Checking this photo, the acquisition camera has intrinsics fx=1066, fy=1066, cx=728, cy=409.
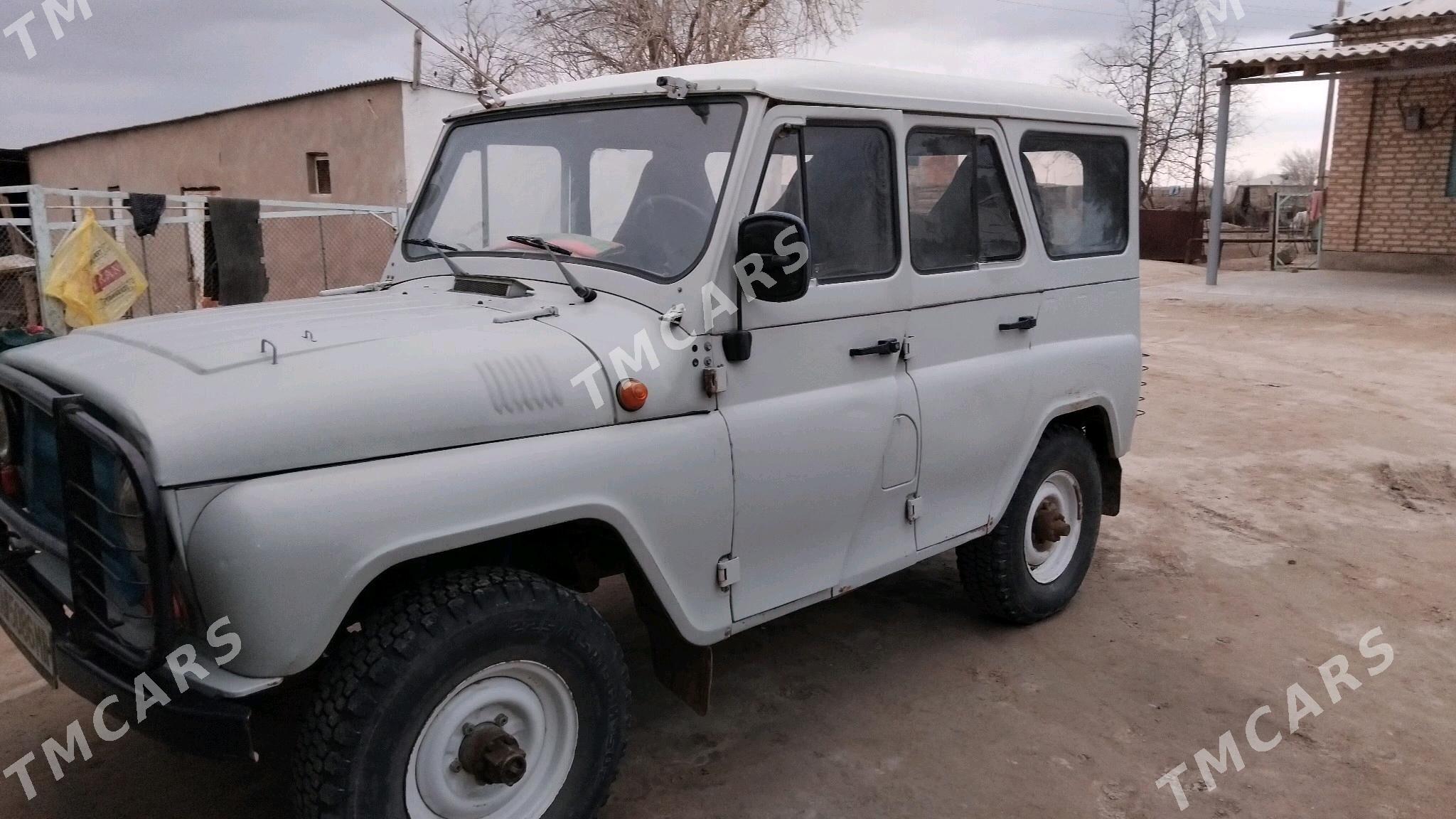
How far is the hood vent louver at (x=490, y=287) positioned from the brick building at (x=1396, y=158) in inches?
653

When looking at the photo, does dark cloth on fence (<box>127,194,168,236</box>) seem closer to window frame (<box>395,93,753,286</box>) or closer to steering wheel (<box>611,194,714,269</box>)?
window frame (<box>395,93,753,286</box>)

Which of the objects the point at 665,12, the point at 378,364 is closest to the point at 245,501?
the point at 378,364

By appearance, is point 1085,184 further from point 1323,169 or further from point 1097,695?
point 1323,169

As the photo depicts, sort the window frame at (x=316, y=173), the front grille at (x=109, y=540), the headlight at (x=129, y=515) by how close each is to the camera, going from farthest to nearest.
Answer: the window frame at (x=316, y=173)
the headlight at (x=129, y=515)
the front grille at (x=109, y=540)

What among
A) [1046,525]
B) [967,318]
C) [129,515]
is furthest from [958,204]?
[129,515]

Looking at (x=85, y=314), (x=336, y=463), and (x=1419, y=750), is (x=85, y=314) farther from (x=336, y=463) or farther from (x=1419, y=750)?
(x=1419, y=750)

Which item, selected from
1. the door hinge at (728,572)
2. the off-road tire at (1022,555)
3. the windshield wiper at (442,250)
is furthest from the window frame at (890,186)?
the off-road tire at (1022,555)

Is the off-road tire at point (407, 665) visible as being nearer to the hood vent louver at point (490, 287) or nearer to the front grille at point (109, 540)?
the front grille at point (109, 540)

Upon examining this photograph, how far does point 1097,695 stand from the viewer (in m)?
3.97

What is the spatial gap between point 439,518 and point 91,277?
715cm

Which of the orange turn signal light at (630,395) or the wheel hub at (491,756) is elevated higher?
the orange turn signal light at (630,395)

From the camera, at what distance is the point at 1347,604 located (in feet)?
15.9

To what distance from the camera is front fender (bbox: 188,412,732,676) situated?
7.36 ft

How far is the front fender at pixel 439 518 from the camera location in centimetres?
224
